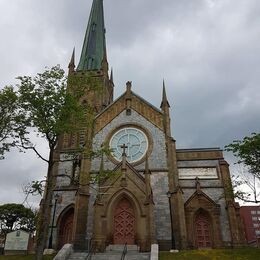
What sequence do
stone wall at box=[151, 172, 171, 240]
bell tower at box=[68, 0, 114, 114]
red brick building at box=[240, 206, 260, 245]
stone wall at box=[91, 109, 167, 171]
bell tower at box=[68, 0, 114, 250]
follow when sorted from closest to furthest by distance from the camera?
bell tower at box=[68, 0, 114, 250] → stone wall at box=[151, 172, 171, 240] → stone wall at box=[91, 109, 167, 171] → bell tower at box=[68, 0, 114, 114] → red brick building at box=[240, 206, 260, 245]

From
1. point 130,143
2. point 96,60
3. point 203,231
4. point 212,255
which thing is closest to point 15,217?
point 96,60

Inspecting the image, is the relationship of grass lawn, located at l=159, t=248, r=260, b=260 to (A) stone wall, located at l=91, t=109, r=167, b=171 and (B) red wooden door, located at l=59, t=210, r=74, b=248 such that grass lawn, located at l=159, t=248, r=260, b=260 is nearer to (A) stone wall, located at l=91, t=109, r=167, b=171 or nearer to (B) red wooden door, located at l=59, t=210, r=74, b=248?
(A) stone wall, located at l=91, t=109, r=167, b=171

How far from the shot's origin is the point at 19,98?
17922 mm

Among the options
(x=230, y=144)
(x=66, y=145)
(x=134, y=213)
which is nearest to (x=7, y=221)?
(x=66, y=145)

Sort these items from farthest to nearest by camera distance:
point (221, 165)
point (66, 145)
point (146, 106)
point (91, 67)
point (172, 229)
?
point (91, 67)
point (66, 145)
point (146, 106)
point (221, 165)
point (172, 229)

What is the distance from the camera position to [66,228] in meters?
24.6

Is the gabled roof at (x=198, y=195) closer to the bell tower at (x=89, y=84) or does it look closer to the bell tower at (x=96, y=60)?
the bell tower at (x=89, y=84)

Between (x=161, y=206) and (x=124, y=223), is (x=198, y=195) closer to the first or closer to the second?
(x=161, y=206)

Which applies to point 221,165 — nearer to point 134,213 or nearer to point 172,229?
point 172,229

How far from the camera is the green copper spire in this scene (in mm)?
42344

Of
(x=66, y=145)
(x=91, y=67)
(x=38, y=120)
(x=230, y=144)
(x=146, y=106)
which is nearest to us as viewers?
(x=38, y=120)

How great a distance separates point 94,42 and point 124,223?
34027 mm

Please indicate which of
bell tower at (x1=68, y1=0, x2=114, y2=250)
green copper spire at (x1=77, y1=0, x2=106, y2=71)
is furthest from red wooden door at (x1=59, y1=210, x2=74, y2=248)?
green copper spire at (x1=77, y1=0, x2=106, y2=71)

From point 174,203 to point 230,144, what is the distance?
257 inches
